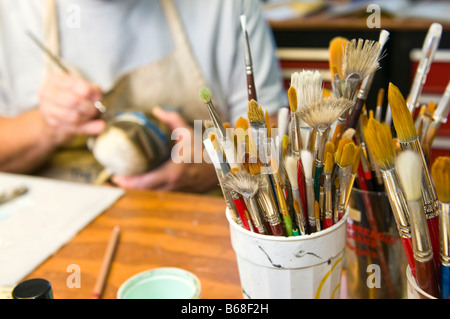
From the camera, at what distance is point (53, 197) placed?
0.69 metres

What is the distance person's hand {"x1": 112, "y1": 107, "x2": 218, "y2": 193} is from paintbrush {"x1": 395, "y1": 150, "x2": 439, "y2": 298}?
0.55m

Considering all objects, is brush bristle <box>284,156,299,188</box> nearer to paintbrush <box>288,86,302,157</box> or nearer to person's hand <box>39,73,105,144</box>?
paintbrush <box>288,86,302,157</box>

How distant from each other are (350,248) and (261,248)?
116 mm

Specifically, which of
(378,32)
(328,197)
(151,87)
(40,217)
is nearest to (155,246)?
(40,217)

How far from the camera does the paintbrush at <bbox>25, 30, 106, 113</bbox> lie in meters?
0.85

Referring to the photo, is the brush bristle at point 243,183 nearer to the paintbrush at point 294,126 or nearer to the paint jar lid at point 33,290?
the paintbrush at point 294,126

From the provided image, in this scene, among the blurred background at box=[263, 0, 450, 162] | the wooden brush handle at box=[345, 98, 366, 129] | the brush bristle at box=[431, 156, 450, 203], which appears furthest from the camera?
the blurred background at box=[263, 0, 450, 162]

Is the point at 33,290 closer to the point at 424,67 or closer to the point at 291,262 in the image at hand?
the point at 291,262

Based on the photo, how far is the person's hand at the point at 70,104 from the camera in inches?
32.8

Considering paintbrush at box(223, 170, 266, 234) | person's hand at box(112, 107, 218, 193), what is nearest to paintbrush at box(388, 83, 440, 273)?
paintbrush at box(223, 170, 266, 234)

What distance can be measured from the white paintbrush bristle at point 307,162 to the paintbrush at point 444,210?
8 centimetres

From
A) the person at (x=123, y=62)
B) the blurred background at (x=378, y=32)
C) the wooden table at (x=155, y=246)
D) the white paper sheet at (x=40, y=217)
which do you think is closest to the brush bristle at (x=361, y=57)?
the wooden table at (x=155, y=246)
